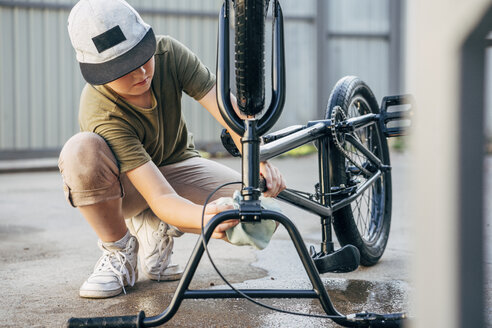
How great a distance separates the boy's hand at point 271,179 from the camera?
1.65m

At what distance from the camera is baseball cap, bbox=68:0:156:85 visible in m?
1.82

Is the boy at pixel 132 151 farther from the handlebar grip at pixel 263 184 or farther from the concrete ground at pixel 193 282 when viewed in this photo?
the concrete ground at pixel 193 282

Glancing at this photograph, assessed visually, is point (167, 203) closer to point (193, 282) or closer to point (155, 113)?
point (155, 113)

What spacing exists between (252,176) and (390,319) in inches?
19.1

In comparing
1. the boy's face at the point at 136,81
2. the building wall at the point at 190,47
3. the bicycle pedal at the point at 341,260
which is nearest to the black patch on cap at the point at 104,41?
the boy's face at the point at 136,81

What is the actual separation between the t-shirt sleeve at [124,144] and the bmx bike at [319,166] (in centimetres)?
28

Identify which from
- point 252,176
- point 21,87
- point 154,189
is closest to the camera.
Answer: point 252,176

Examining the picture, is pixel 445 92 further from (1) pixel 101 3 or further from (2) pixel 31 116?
(2) pixel 31 116

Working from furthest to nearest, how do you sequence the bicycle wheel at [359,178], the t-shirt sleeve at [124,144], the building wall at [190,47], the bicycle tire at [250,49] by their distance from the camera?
the building wall at [190,47] → the bicycle wheel at [359,178] → the t-shirt sleeve at [124,144] → the bicycle tire at [250,49]

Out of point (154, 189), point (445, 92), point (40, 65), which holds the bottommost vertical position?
point (154, 189)

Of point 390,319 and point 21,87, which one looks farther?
point 21,87

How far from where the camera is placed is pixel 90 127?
2.02m

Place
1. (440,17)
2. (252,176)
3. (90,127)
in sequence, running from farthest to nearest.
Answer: (90,127)
(252,176)
(440,17)

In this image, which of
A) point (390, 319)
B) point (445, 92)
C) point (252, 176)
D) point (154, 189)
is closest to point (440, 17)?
point (445, 92)
